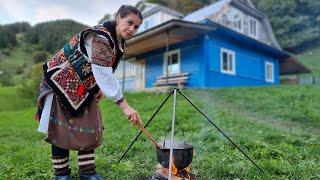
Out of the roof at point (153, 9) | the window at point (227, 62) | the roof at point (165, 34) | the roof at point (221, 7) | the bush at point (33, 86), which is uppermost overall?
the roof at point (153, 9)

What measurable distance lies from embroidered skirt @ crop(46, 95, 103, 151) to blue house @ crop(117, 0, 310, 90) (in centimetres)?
1225

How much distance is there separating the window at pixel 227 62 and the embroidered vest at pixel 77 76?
16.7m

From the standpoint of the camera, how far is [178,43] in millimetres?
20125

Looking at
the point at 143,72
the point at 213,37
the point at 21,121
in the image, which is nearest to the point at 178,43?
the point at 213,37

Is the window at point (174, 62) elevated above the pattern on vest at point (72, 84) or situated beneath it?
elevated above

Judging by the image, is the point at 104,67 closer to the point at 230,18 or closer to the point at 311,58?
the point at 230,18

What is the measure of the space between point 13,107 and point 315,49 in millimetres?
42933

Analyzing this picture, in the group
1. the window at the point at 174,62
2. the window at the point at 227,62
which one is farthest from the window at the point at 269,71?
the window at the point at 174,62

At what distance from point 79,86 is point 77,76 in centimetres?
9

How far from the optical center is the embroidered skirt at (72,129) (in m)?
3.44

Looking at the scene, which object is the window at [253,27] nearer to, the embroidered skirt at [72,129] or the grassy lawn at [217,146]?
the grassy lawn at [217,146]

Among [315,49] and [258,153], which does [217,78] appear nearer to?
[258,153]

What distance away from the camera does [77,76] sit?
345 centimetres

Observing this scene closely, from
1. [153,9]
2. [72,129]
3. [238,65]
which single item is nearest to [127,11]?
[72,129]
